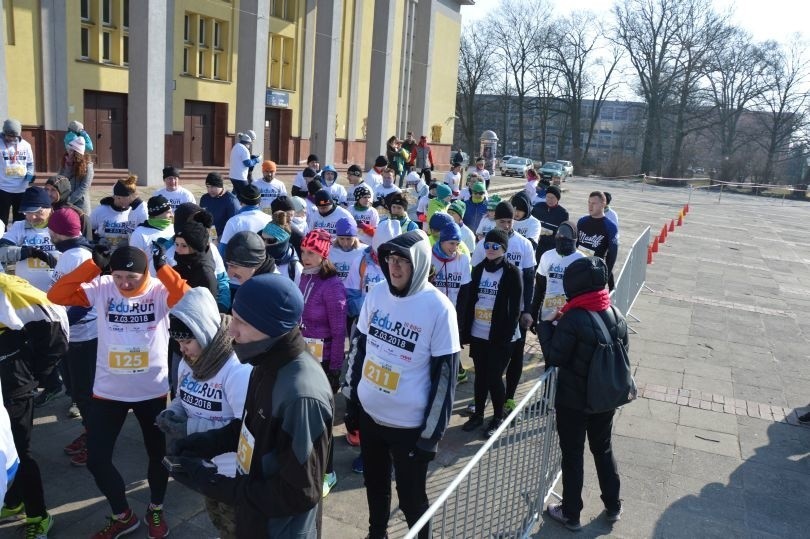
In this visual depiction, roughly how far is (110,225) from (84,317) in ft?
9.86

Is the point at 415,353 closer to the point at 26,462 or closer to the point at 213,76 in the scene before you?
the point at 26,462

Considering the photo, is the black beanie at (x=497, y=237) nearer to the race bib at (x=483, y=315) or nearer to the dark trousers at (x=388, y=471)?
the race bib at (x=483, y=315)

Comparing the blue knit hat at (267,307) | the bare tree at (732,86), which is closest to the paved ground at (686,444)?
the blue knit hat at (267,307)

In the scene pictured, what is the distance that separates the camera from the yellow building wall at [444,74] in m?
36.1

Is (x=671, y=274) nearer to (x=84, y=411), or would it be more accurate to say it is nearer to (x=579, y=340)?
(x=579, y=340)

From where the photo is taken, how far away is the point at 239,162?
12.2 metres

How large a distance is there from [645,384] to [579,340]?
159 inches

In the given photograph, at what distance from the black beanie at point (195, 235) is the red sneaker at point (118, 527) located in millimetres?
1827

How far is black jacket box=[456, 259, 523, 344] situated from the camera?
5836 mm

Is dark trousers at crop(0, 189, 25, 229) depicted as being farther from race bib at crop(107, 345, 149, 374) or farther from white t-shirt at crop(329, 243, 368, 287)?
race bib at crop(107, 345, 149, 374)

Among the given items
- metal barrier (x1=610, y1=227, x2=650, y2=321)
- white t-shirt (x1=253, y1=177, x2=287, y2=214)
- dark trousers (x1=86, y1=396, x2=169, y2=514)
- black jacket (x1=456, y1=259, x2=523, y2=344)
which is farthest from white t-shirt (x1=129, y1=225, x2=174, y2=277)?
metal barrier (x1=610, y1=227, x2=650, y2=321)

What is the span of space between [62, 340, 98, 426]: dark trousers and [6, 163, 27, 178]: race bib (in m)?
6.43

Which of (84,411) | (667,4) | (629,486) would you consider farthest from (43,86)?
(667,4)

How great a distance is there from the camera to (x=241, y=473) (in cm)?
282
